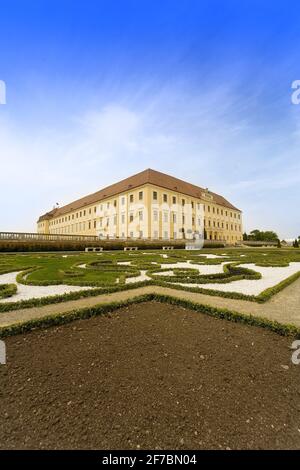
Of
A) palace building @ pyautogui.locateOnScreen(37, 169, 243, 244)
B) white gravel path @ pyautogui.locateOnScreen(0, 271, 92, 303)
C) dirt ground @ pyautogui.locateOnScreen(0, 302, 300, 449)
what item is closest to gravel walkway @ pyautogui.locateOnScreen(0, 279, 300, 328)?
dirt ground @ pyautogui.locateOnScreen(0, 302, 300, 449)

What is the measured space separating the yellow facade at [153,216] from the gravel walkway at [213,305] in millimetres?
35692

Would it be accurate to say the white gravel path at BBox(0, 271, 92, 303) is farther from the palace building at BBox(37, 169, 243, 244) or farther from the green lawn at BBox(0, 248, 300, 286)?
the palace building at BBox(37, 169, 243, 244)

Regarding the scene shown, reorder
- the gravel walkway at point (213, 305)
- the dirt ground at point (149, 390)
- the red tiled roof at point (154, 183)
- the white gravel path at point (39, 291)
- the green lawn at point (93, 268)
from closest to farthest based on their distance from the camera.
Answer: the dirt ground at point (149, 390) < the gravel walkway at point (213, 305) < the white gravel path at point (39, 291) < the green lawn at point (93, 268) < the red tiled roof at point (154, 183)

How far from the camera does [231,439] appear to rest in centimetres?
183

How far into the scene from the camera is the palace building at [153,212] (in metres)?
42.8

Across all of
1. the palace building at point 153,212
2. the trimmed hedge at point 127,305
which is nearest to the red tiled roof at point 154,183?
the palace building at point 153,212

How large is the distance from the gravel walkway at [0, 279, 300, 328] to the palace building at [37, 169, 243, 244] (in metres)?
35.7

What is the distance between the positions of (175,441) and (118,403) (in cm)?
60

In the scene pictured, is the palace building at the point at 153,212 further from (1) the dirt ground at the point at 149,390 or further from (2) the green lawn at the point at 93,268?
(1) the dirt ground at the point at 149,390

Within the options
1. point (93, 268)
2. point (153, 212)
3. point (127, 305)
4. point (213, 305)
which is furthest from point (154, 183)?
point (213, 305)

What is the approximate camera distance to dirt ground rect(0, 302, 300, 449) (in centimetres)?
185

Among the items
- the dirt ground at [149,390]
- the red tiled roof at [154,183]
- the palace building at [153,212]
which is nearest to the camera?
the dirt ground at [149,390]

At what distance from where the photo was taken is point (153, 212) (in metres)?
42.5
